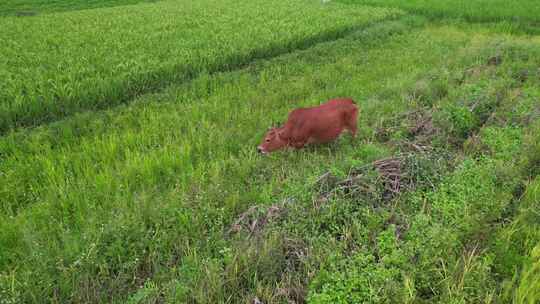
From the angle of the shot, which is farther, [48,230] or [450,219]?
[48,230]

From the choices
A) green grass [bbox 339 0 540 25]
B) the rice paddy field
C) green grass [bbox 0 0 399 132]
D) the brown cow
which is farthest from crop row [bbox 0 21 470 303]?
green grass [bbox 339 0 540 25]

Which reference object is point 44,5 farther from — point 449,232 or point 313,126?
point 449,232

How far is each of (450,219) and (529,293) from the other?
2.42ft

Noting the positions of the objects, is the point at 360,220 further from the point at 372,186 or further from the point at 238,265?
the point at 238,265

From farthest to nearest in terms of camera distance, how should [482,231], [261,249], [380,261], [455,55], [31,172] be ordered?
[455,55] < [31,172] < [482,231] < [261,249] < [380,261]

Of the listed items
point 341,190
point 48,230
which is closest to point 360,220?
point 341,190

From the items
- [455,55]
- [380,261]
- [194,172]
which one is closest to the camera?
[380,261]

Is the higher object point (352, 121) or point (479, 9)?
point (479, 9)

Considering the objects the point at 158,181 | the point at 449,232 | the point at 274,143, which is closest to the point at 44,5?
the point at 158,181

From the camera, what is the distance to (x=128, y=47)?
813 cm

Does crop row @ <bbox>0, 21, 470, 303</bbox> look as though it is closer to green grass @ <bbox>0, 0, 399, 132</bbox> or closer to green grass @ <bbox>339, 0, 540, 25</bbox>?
green grass @ <bbox>0, 0, 399, 132</bbox>

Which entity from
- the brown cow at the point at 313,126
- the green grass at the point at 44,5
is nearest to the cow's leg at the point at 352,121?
the brown cow at the point at 313,126

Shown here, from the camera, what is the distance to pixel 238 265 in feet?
7.97

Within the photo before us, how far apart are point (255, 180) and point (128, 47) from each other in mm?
6032
